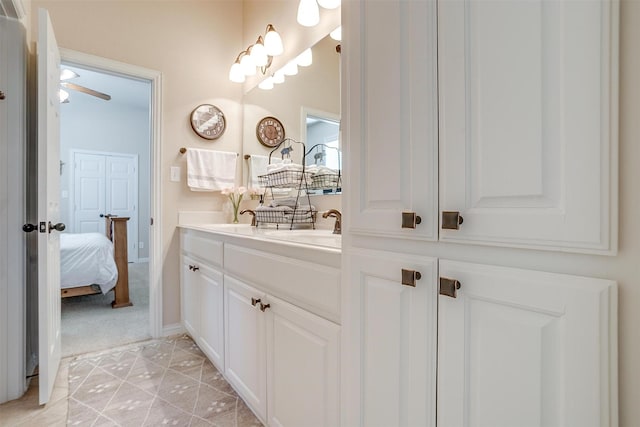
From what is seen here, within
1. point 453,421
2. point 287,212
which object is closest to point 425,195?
point 453,421

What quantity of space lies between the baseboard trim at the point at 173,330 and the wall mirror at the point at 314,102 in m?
1.56

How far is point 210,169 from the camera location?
2637 mm

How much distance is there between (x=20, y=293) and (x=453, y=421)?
7.05 ft

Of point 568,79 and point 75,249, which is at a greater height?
point 568,79

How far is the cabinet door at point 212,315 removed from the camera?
1.74m

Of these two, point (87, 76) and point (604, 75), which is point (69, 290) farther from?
point (604, 75)

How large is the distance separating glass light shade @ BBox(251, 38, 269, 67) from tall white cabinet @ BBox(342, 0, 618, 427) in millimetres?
1656

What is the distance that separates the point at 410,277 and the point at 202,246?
1602 millimetres

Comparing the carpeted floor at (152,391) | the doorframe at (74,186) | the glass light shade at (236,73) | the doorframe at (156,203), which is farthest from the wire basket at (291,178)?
the doorframe at (74,186)

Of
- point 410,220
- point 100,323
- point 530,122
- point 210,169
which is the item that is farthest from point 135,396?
point 530,122

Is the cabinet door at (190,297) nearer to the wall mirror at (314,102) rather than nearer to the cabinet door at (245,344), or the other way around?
the cabinet door at (245,344)

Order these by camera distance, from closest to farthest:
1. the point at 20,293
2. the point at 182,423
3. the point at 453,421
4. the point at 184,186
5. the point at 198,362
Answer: the point at 453,421 → the point at 182,423 → the point at 20,293 → the point at 198,362 → the point at 184,186

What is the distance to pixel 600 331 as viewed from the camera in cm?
47

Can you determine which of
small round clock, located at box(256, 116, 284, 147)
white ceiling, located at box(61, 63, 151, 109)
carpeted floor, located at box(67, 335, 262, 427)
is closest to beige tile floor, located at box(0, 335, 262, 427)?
carpeted floor, located at box(67, 335, 262, 427)
